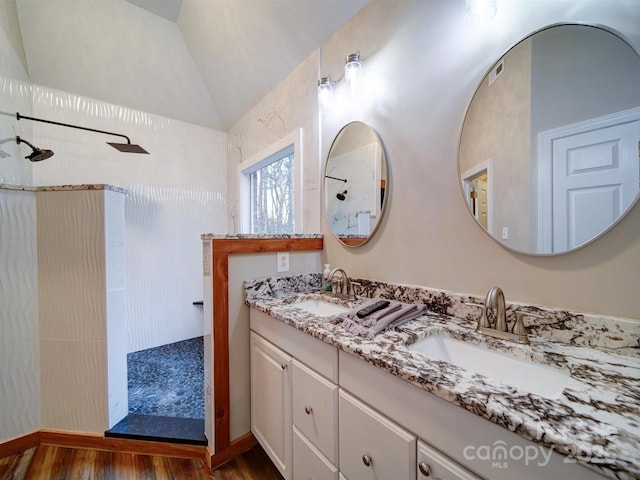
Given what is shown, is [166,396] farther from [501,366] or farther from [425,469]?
[501,366]

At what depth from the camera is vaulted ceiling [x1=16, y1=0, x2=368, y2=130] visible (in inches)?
66.3

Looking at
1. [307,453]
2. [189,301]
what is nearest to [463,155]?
[307,453]

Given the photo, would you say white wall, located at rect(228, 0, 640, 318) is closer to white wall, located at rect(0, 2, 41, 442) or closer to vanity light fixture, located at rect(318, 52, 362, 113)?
vanity light fixture, located at rect(318, 52, 362, 113)

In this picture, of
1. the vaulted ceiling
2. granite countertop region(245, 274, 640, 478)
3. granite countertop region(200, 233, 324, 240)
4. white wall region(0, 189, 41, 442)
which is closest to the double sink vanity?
granite countertop region(245, 274, 640, 478)

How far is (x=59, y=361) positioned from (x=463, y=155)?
2.42 m

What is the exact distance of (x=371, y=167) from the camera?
53.8 inches

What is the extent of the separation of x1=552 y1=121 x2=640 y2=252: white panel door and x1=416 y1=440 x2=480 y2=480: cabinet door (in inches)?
26.9

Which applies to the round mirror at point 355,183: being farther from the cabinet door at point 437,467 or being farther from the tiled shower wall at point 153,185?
the tiled shower wall at point 153,185

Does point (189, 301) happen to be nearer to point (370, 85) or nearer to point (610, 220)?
point (370, 85)

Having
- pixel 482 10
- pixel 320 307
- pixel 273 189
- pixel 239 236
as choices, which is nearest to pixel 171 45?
pixel 273 189

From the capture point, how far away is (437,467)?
0.57m

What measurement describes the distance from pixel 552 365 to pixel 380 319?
0.47 metres

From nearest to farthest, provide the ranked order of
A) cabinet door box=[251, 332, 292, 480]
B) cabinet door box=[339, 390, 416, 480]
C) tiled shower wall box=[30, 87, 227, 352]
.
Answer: cabinet door box=[339, 390, 416, 480], cabinet door box=[251, 332, 292, 480], tiled shower wall box=[30, 87, 227, 352]

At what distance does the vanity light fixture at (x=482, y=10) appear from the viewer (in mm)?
879
